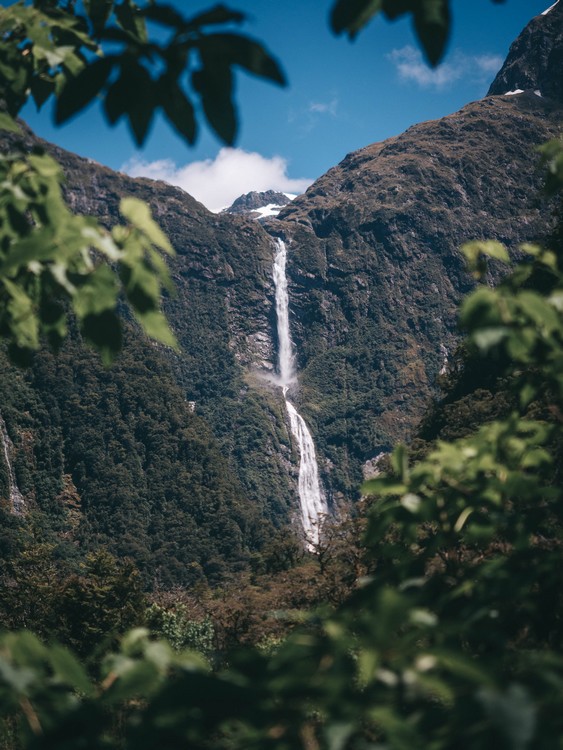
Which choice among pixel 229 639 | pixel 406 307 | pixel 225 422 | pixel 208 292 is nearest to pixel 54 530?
pixel 225 422

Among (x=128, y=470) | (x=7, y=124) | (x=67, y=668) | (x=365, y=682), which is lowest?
(x=365, y=682)

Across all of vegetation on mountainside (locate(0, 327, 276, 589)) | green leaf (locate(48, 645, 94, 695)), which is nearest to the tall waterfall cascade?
vegetation on mountainside (locate(0, 327, 276, 589))

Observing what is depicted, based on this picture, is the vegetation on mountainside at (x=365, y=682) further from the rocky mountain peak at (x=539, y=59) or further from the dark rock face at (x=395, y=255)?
the rocky mountain peak at (x=539, y=59)

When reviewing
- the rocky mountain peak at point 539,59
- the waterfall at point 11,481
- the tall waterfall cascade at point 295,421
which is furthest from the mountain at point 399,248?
the waterfall at point 11,481

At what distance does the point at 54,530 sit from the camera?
257ft

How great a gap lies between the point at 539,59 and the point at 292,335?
11282cm

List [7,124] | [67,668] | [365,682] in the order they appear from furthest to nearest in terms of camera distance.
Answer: [7,124], [365,682], [67,668]

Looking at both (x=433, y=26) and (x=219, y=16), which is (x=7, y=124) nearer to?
(x=219, y=16)

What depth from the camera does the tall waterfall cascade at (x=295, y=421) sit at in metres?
118

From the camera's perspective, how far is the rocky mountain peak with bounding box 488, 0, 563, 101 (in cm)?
17500

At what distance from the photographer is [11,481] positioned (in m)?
81.8

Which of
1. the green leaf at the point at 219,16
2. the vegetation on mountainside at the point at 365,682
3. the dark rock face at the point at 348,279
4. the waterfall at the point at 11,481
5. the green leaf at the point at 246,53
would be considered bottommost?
the vegetation on mountainside at the point at 365,682

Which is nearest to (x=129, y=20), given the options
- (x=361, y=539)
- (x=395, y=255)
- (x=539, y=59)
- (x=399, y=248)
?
(x=361, y=539)

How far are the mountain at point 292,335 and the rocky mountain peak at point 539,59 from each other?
56cm
